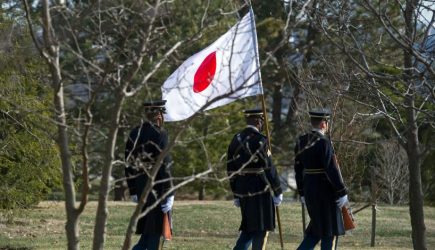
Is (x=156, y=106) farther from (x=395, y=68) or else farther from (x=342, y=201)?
(x=395, y=68)

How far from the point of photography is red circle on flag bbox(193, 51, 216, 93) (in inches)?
376

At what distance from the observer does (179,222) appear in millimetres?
19156

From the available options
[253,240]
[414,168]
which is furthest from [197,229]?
[414,168]

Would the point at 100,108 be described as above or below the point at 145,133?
above

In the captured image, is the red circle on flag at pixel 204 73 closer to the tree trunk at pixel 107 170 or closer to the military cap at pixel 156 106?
the military cap at pixel 156 106

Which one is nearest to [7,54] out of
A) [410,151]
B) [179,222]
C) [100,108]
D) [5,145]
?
[5,145]

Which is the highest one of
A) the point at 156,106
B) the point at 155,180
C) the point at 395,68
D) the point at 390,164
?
the point at 395,68

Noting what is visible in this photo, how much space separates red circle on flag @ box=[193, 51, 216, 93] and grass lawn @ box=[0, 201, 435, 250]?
4.30 metres

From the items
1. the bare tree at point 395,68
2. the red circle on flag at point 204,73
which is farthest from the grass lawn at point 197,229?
the red circle on flag at point 204,73

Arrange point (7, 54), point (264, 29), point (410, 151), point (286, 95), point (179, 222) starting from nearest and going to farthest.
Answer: point (410, 151)
point (7, 54)
point (179, 222)
point (264, 29)
point (286, 95)

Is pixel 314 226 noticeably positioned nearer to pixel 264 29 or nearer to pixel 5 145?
pixel 5 145

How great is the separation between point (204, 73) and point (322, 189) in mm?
2003

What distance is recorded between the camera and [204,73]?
32.6ft

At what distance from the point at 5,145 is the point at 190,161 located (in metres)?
15.1
